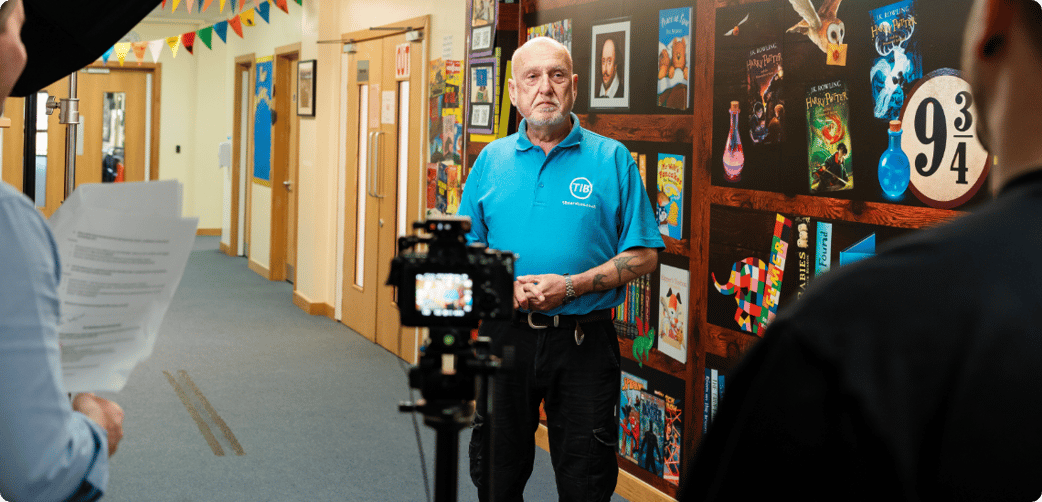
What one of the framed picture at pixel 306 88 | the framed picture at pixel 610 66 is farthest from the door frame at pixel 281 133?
the framed picture at pixel 610 66

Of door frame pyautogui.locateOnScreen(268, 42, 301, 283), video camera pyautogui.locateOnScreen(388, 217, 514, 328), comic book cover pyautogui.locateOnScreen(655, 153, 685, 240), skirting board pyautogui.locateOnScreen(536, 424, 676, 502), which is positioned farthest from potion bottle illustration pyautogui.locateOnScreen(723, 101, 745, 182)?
door frame pyautogui.locateOnScreen(268, 42, 301, 283)

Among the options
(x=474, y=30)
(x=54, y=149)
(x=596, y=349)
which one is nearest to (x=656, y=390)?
(x=596, y=349)

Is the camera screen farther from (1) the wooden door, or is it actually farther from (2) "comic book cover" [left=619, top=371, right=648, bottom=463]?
(1) the wooden door

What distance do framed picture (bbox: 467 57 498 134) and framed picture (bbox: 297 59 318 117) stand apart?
295 cm

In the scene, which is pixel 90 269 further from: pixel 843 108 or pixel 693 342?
pixel 693 342

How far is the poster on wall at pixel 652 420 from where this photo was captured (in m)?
2.98

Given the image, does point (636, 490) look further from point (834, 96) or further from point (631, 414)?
point (834, 96)

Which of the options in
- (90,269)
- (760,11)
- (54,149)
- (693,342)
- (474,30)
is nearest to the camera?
(90,269)

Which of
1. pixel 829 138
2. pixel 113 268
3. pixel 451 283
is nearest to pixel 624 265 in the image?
pixel 829 138

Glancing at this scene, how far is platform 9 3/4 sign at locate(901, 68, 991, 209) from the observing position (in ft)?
6.59

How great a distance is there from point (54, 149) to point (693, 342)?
10008mm

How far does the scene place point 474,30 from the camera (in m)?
4.07

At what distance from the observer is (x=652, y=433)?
309cm

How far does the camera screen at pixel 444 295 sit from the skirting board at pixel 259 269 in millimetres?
7473
